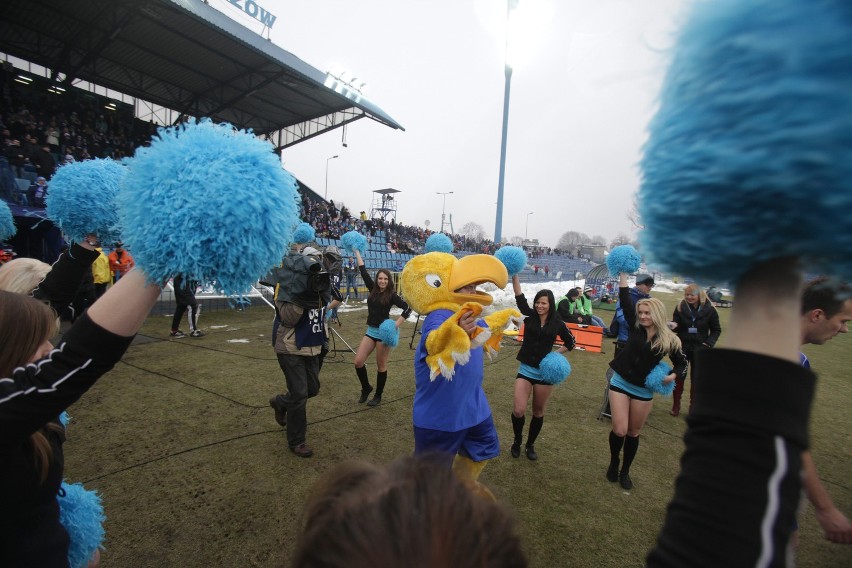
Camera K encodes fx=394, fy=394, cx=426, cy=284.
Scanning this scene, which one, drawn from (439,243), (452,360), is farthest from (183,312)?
(452,360)

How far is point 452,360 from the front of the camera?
2496 mm

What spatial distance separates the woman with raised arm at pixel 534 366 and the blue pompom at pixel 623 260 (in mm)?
802

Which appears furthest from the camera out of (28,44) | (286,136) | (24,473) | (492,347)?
(286,136)

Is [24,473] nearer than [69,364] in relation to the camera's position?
No

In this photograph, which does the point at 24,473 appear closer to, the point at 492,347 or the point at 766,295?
the point at 766,295

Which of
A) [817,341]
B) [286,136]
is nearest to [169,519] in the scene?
[817,341]

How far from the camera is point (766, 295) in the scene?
24.2 inches

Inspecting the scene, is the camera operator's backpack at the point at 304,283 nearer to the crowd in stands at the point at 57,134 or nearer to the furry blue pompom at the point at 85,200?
the furry blue pompom at the point at 85,200

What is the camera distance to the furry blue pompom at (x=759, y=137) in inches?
19.4

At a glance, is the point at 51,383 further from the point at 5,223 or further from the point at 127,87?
the point at 127,87

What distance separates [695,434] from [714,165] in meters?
0.41

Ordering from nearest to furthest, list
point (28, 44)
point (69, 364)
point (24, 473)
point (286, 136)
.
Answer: point (69, 364) < point (24, 473) < point (28, 44) < point (286, 136)

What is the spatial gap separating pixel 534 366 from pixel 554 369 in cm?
29

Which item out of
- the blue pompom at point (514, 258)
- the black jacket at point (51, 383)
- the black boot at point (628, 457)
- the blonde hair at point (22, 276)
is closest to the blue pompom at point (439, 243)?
the blue pompom at point (514, 258)
